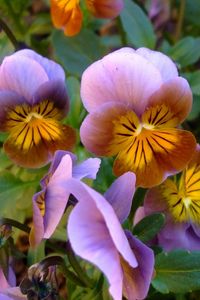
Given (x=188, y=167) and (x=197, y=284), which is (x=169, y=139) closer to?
(x=188, y=167)

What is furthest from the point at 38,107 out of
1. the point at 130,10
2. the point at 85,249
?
the point at 130,10

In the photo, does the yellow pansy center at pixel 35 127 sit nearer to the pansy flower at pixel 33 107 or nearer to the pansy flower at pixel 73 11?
the pansy flower at pixel 33 107

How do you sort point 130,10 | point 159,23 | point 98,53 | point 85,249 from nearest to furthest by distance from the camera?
point 85,249, point 130,10, point 98,53, point 159,23

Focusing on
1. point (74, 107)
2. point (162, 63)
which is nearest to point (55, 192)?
point (162, 63)

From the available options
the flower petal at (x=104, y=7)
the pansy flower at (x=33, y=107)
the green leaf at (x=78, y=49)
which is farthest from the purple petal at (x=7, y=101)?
the green leaf at (x=78, y=49)

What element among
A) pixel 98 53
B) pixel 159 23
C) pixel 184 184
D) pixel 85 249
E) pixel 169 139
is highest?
pixel 85 249

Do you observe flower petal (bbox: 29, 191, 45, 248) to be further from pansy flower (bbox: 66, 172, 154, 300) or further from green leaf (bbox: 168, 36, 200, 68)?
green leaf (bbox: 168, 36, 200, 68)

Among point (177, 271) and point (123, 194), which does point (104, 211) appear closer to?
point (123, 194)
